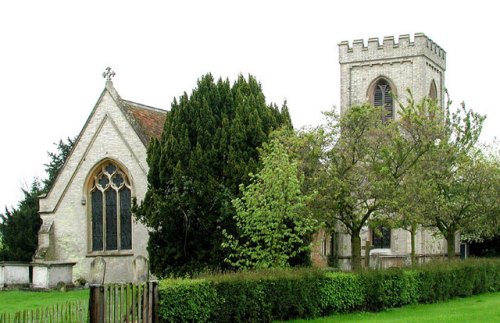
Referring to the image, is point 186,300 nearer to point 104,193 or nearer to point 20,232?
point 104,193

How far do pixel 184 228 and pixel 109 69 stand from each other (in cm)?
1023

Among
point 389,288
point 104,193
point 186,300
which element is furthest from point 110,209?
point 186,300

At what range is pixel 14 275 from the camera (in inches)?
1444

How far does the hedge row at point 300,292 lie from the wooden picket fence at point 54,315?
219cm

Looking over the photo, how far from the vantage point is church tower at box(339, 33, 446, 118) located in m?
59.1

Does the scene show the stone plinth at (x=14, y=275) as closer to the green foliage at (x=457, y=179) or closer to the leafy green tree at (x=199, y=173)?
the leafy green tree at (x=199, y=173)

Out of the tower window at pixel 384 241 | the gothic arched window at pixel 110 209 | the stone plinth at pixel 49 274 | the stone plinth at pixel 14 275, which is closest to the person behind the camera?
the stone plinth at pixel 49 274

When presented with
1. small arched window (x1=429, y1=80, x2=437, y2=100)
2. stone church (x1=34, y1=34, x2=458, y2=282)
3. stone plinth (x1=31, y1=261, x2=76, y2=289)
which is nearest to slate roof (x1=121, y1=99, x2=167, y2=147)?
stone church (x1=34, y1=34, x2=458, y2=282)

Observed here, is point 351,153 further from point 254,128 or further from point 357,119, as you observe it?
point 254,128

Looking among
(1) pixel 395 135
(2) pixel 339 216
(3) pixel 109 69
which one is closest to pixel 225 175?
(2) pixel 339 216

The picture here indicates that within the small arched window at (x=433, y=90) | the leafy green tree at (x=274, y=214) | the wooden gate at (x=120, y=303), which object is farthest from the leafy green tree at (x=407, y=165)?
the small arched window at (x=433, y=90)

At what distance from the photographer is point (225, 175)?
104 feet

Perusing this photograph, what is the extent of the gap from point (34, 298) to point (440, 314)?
15393mm

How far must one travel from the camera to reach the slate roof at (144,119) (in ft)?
123
